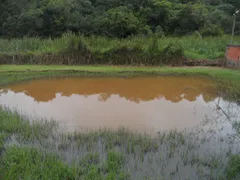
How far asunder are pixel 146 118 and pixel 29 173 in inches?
112

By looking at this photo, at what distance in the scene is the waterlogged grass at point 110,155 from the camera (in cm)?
305

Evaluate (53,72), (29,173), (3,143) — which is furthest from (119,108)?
(53,72)

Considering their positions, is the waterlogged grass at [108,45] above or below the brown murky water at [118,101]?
above

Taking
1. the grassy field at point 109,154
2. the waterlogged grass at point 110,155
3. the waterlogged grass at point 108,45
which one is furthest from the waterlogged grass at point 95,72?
the waterlogged grass at point 110,155

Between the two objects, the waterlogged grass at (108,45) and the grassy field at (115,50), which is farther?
the waterlogged grass at (108,45)

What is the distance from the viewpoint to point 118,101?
6383 mm

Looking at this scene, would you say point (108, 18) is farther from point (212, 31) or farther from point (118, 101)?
point (118, 101)

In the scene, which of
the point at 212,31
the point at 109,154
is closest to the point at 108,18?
the point at 212,31

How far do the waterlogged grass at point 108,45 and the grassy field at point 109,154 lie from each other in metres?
6.36

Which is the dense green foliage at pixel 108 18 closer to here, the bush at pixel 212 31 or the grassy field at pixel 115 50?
the bush at pixel 212 31

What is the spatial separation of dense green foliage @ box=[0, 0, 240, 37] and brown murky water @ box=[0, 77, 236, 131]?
9452mm

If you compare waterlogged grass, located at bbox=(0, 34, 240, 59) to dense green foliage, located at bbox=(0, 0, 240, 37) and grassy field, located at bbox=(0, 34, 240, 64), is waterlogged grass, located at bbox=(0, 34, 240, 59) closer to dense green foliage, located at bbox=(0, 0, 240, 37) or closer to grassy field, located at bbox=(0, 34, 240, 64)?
grassy field, located at bbox=(0, 34, 240, 64)

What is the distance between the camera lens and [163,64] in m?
10.6

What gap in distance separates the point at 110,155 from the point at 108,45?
320 inches
